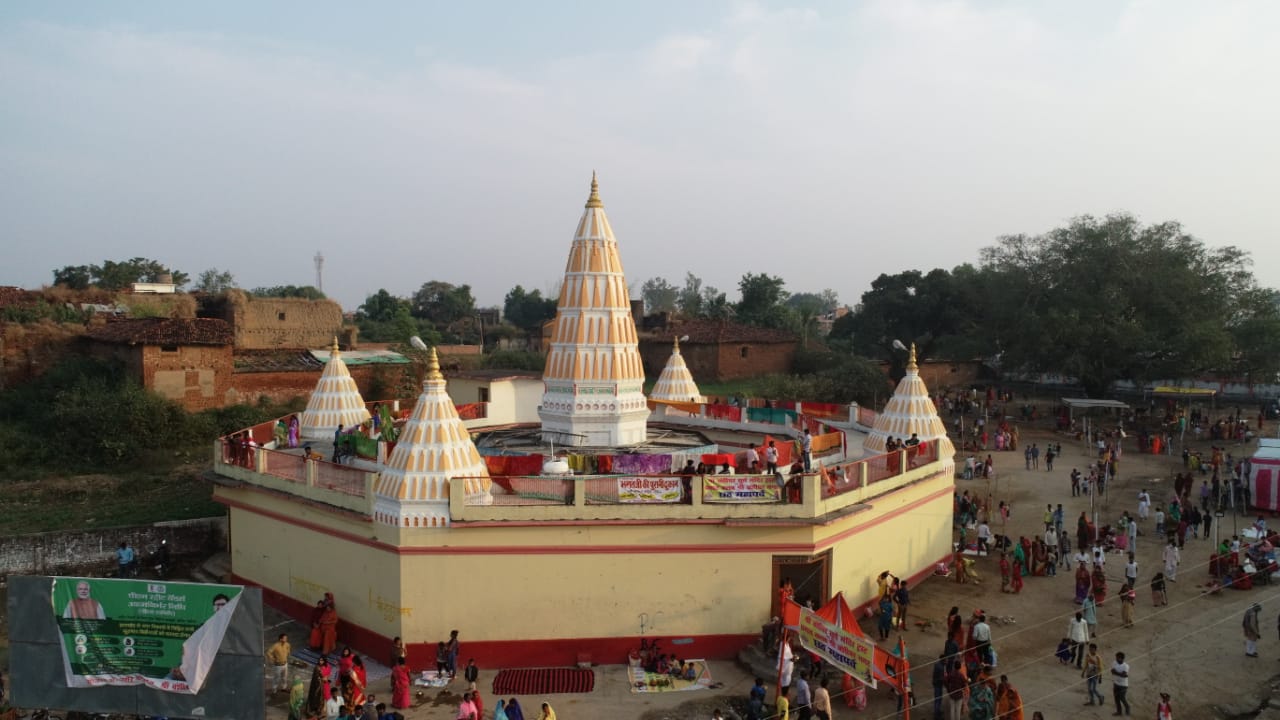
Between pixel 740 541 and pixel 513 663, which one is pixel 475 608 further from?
pixel 740 541

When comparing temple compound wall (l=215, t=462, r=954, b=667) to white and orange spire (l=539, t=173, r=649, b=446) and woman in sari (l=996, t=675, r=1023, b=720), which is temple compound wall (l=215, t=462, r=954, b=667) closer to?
woman in sari (l=996, t=675, r=1023, b=720)

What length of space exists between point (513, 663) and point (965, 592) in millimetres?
9577

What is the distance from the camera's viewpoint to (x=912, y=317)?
186 feet

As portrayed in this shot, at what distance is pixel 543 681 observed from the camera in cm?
1402

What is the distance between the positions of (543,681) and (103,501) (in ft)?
59.8

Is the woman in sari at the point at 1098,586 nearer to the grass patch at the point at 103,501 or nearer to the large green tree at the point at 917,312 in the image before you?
the grass patch at the point at 103,501

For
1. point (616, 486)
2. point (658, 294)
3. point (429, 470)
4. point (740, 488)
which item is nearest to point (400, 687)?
point (429, 470)

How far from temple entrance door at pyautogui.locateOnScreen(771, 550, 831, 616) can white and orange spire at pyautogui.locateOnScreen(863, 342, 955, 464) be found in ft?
16.8

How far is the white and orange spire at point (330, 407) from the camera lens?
74.6 feet

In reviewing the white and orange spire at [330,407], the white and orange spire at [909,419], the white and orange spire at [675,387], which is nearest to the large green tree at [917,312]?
the white and orange spire at [675,387]

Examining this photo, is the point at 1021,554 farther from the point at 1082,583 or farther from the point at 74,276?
the point at 74,276

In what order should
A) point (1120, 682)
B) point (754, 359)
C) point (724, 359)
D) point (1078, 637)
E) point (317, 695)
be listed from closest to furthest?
point (1120, 682), point (317, 695), point (1078, 637), point (724, 359), point (754, 359)

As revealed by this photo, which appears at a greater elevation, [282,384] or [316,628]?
[282,384]

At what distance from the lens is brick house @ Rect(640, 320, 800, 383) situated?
45562 mm
